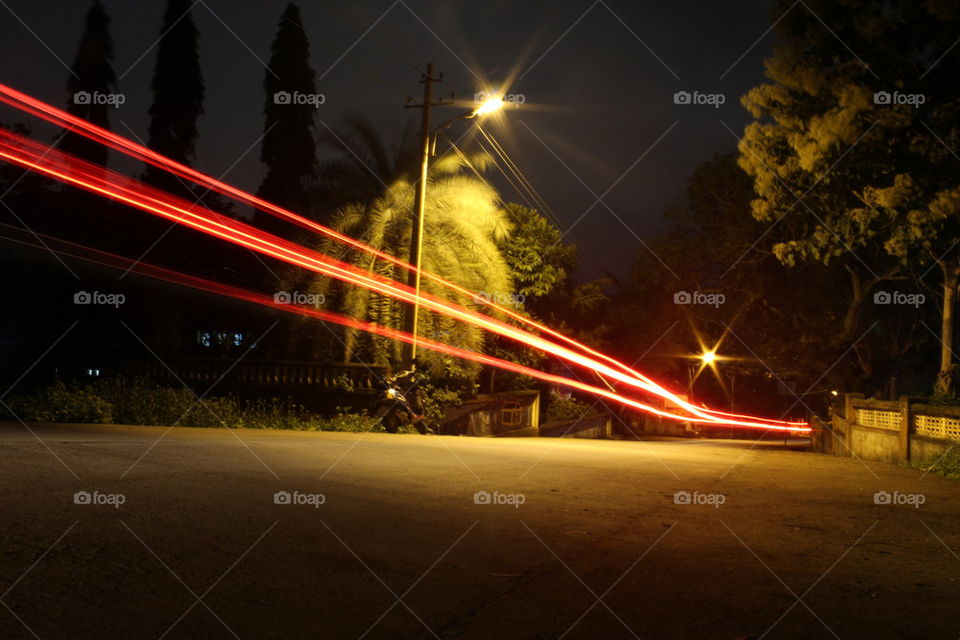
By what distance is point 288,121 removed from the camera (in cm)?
4262

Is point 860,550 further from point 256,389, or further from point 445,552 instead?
point 256,389

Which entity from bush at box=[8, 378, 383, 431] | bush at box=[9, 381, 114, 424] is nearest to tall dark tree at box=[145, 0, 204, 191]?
bush at box=[8, 378, 383, 431]

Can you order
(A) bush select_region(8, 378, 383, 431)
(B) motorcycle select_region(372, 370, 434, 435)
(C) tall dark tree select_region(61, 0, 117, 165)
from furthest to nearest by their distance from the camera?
(C) tall dark tree select_region(61, 0, 117, 165) < (B) motorcycle select_region(372, 370, 434, 435) < (A) bush select_region(8, 378, 383, 431)

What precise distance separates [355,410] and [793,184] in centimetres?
1195

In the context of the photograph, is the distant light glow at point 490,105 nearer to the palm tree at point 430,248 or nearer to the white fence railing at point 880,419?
the palm tree at point 430,248

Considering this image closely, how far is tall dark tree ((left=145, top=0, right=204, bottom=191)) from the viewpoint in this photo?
39.0 metres

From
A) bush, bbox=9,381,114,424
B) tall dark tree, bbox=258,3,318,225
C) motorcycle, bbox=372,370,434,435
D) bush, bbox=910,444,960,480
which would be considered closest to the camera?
bush, bbox=910,444,960,480

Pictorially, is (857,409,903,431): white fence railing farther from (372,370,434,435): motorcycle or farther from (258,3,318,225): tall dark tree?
(258,3,318,225): tall dark tree

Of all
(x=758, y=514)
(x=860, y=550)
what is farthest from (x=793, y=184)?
(x=860, y=550)

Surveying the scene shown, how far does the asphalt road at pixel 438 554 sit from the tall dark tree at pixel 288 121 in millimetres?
31560

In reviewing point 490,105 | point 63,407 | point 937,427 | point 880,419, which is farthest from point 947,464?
point 63,407

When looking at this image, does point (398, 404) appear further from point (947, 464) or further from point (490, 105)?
point (947, 464)

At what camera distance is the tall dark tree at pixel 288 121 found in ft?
137

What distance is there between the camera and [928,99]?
15484 mm
